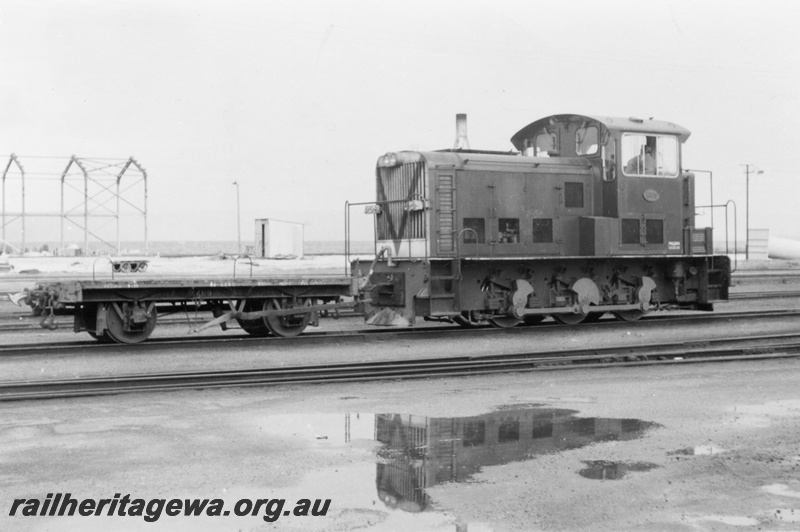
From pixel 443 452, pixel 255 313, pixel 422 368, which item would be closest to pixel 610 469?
pixel 443 452

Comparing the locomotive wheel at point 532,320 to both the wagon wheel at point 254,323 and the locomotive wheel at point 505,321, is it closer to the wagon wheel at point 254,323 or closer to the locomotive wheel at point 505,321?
the locomotive wheel at point 505,321

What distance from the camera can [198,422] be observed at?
790 centimetres

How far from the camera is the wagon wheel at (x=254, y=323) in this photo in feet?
46.3

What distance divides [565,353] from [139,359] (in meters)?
5.85

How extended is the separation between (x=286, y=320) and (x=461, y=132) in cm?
465

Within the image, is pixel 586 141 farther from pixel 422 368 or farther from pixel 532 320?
pixel 422 368

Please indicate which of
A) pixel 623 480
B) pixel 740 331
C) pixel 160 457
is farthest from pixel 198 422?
pixel 740 331

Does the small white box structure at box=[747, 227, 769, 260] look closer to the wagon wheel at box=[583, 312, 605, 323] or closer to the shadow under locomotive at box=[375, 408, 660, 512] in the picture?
the wagon wheel at box=[583, 312, 605, 323]

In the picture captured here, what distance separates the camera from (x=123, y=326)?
13156 mm

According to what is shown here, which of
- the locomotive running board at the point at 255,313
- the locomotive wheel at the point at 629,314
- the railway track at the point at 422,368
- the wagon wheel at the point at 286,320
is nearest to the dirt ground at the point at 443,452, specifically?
the railway track at the point at 422,368

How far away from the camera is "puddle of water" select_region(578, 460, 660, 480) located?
6055 millimetres

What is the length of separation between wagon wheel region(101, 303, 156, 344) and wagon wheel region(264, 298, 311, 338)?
185 cm

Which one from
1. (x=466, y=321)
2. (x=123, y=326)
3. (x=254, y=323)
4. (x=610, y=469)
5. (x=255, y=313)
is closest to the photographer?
(x=610, y=469)

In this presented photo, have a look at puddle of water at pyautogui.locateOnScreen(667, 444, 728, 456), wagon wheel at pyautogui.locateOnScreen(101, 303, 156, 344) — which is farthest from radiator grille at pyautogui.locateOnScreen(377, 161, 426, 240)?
puddle of water at pyautogui.locateOnScreen(667, 444, 728, 456)
